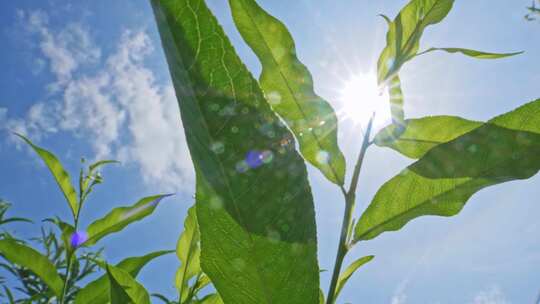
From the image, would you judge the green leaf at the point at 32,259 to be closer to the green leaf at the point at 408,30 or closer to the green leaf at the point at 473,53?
the green leaf at the point at 408,30

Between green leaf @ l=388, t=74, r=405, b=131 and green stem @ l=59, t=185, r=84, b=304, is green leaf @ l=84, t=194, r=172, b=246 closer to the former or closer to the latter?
green stem @ l=59, t=185, r=84, b=304

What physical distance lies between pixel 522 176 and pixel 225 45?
0.47 m

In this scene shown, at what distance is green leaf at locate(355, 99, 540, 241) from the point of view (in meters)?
0.61

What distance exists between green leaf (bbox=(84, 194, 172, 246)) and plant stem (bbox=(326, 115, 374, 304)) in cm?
A: 94

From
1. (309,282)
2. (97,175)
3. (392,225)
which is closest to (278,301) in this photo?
(309,282)

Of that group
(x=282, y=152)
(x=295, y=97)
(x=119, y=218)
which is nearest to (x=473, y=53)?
(x=295, y=97)

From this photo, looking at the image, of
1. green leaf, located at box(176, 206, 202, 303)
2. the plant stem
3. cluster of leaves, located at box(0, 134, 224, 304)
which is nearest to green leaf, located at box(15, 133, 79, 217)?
cluster of leaves, located at box(0, 134, 224, 304)

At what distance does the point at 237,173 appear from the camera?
446 millimetres

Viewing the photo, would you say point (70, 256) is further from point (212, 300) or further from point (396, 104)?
point (396, 104)

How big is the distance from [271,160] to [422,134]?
0.52m

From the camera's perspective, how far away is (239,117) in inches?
16.9

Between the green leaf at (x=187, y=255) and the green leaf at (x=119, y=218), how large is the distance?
0.25 meters

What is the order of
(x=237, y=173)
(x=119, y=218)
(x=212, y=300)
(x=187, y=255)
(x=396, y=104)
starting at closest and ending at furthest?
(x=237, y=173) < (x=396, y=104) < (x=212, y=300) < (x=187, y=255) < (x=119, y=218)

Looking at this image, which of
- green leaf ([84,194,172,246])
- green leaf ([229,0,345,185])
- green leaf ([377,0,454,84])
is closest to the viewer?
green leaf ([229,0,345,185])
